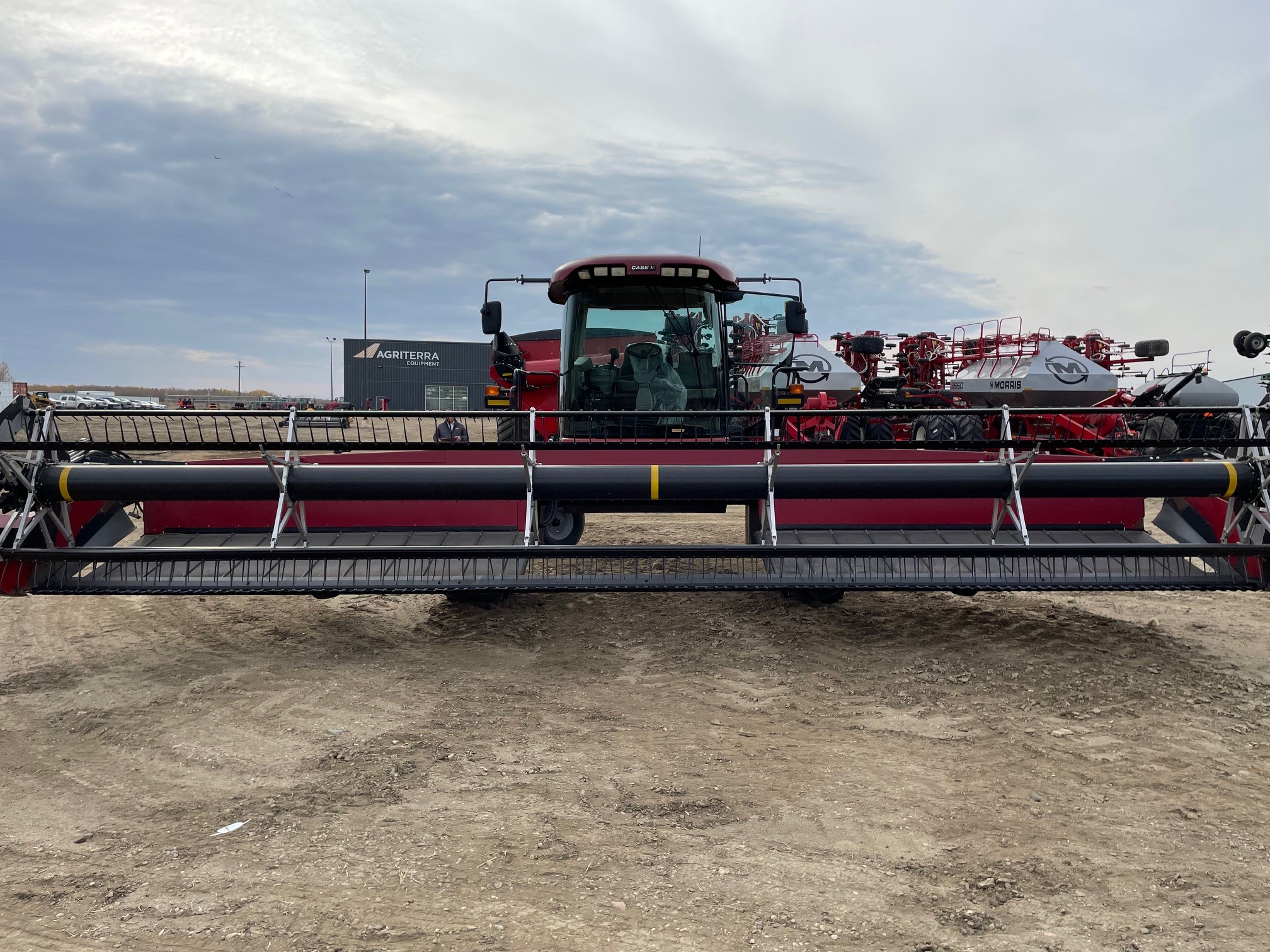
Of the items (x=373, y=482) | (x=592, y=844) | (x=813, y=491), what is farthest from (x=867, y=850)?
(x=373, y=482)

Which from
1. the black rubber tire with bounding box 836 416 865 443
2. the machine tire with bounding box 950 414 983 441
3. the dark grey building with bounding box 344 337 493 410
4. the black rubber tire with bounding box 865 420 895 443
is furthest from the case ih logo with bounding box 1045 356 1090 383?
the dark grey building with bounding box 344 337 493 410

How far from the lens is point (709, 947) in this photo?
97.2 inches

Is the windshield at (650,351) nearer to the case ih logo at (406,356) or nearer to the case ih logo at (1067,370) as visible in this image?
the case ih logo at (1067,370)

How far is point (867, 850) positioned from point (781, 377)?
10.7 meters

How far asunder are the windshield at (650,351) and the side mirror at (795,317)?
67 centimetres

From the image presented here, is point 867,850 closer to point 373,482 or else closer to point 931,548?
point 931,548

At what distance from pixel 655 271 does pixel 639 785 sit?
14.3 ft

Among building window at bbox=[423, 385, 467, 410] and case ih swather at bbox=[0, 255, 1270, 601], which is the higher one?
building window at bbox=[423, 385, 467, 410]

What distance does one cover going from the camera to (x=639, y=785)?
141 inches

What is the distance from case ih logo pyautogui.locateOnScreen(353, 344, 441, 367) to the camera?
4572 cm

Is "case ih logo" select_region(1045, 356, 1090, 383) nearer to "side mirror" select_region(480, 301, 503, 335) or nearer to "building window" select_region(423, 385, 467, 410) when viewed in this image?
"side mirror" select_region(480, 301, 503, 335)

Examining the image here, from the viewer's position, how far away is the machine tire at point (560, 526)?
577 centimetres

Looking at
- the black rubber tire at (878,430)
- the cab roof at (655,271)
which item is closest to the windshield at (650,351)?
the cab roof at (655,271)

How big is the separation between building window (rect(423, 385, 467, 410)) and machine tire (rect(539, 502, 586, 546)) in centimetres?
4143
